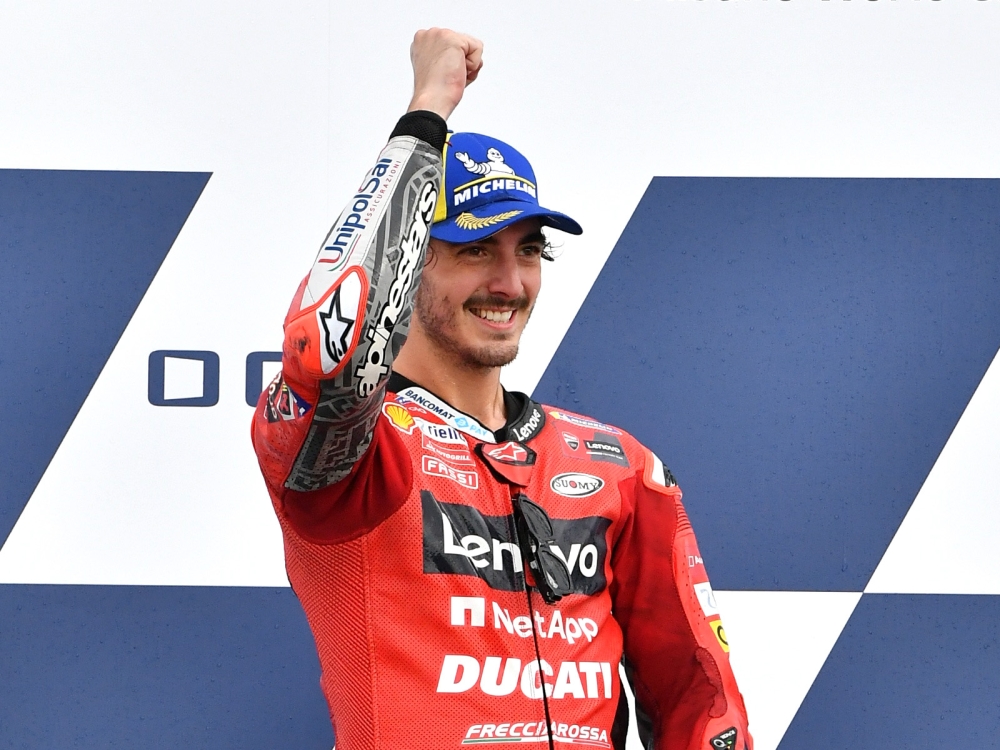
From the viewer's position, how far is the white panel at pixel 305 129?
1601mm

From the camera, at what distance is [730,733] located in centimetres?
115

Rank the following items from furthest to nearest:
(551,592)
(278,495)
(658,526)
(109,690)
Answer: (109,690)
(658,526)
(551,592)
(278,495)

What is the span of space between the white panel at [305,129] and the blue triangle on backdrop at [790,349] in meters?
0.05

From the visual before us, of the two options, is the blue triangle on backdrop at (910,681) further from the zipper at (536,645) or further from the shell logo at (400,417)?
the shell logo at (400,417)

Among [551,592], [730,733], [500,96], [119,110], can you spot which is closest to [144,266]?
[119,110]

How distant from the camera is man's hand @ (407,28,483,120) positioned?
3.22 ft

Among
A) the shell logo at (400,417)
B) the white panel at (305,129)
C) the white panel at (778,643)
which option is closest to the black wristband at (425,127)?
the shell logo at (400,417)

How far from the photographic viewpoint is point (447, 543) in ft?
3.42

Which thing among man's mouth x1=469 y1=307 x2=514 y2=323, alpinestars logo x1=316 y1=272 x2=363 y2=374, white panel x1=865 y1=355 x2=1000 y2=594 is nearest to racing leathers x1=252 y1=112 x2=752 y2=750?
alpinestars logo x1=316 y1=272 x2=363 y2=374

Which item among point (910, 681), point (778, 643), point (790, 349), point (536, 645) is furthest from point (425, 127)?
point (910, 681)

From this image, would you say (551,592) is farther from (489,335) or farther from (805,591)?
(805,591)

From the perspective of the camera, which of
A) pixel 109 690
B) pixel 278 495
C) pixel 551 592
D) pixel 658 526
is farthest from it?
pixel 109 690

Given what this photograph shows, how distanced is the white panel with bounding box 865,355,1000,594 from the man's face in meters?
0.81

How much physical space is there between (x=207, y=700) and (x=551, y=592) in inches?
30.7
